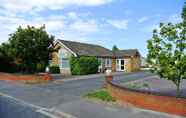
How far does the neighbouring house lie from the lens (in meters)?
36.4

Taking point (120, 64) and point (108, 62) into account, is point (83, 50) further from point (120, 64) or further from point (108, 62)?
point (120, 64)

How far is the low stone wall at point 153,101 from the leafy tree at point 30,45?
1470 centimetres

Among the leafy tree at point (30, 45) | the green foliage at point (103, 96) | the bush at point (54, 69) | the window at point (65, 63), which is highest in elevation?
the leafy tree at point (30, 45)

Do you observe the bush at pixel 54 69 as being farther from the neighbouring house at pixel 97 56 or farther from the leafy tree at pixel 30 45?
the leafy tree at pixel 30 45

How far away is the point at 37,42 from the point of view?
2747 centimetres

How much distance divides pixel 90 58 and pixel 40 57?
821cm

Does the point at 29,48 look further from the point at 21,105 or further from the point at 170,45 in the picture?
the point at 170,45

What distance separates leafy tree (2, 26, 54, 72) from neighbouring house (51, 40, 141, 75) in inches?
179

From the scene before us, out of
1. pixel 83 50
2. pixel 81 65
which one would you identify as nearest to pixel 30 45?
pixel 81 65

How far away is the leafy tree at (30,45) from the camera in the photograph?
27.2 m

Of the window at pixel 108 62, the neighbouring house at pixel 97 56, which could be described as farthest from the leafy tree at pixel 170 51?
the window at pixel 108 62

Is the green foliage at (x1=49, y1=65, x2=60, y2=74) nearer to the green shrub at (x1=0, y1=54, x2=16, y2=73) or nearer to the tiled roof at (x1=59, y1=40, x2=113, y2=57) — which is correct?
the tiled roof at (x1=59, y1=40, x2=113, y2=57)

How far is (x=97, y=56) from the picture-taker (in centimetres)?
3944

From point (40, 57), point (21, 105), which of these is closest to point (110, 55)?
point (40, 57)
